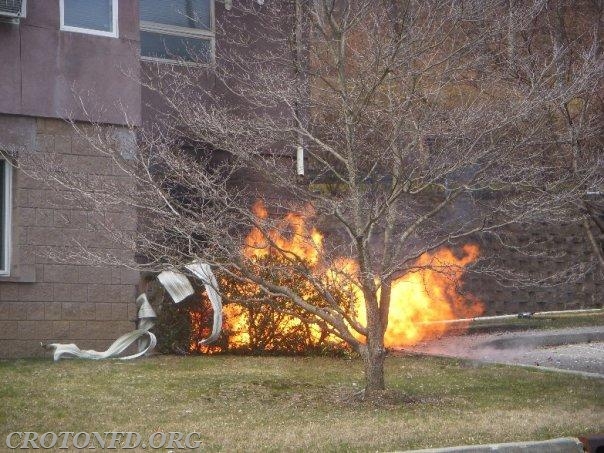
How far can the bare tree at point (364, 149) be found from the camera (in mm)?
10156

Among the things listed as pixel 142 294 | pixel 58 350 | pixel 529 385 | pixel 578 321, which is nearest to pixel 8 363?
pixel 58 350

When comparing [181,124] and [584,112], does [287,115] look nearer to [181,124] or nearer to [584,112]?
[181,124]

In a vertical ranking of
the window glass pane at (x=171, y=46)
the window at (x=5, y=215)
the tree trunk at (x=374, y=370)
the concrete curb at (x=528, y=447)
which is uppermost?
the window glass pane at (x=171, y=46)

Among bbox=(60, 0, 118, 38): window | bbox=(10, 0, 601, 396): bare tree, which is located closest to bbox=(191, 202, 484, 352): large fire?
bbox=(10, 0, 601, 396): bare tree

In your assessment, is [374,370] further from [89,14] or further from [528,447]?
[89,14]

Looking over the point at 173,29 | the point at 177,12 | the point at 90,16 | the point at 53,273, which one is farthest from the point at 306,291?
the point at 177,12

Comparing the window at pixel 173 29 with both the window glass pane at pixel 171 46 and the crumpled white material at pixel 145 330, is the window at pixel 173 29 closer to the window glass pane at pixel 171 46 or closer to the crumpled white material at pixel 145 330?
the window glass pane at pixel 171 46

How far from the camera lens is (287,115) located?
1272 centimetres

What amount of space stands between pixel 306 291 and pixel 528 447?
5.44 m

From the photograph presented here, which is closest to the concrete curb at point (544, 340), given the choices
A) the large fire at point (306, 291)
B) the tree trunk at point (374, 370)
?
the large fire at point (306, 291)

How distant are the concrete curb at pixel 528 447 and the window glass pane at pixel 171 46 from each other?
→ 7954mm

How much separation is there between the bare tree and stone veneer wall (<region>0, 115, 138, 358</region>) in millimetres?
428

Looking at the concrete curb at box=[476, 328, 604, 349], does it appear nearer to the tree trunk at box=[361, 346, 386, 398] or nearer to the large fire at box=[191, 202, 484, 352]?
the large fire at box=[191, 202, 484, 352]

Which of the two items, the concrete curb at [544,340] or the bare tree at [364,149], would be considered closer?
the bare tree at [364,149]
